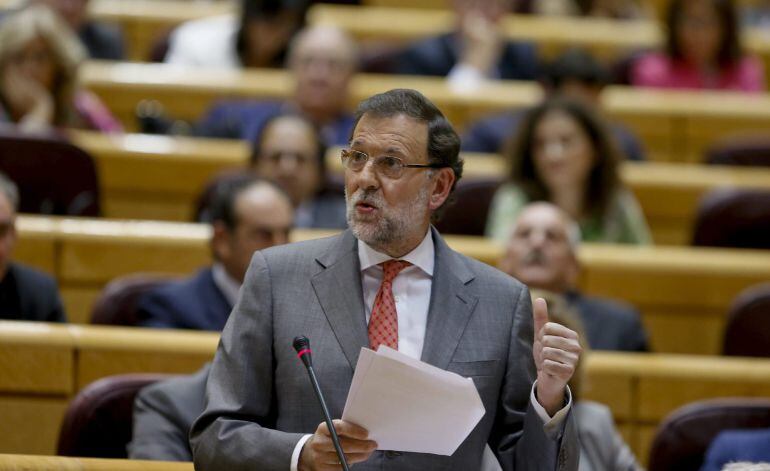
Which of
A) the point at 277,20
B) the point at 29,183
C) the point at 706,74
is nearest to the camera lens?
the point at 29,183

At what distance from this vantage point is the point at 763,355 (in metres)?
2.15

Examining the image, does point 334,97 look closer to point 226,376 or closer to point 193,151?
point 193,151

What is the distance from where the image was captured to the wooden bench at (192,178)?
2.65m

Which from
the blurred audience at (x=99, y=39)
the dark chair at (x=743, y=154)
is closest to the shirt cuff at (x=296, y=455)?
the dark chair at (x=743, y=154)

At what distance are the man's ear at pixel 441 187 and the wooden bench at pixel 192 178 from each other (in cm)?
131

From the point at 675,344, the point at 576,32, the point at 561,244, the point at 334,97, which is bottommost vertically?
the point at 675,344

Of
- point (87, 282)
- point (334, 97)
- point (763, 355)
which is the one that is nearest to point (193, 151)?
point (334, 97)

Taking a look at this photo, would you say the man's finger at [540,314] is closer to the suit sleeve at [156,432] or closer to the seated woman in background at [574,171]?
the suit sleeve at [156,432]

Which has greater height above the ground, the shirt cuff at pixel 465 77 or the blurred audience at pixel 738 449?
the shirt cuff at pixel 465 77

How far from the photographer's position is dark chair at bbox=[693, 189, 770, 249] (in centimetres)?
251

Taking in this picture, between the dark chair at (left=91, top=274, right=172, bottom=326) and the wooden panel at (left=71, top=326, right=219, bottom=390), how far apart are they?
0.20 m

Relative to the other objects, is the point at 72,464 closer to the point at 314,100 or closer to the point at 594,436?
the point at 594,436

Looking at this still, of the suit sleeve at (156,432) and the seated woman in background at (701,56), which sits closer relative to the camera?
the suit sleeve at (156,432)

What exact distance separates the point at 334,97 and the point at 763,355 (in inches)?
41.0
